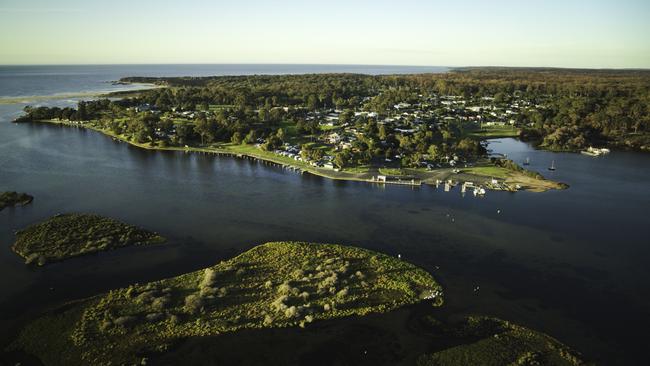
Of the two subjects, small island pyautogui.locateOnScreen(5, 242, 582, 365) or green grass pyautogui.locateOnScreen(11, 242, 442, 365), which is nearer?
small island pyautogui.locateOnScreen(5, 242, 582, 365)

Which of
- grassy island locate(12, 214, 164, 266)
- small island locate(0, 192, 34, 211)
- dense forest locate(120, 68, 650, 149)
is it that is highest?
dense forest locate(120, 68, 650, 149)

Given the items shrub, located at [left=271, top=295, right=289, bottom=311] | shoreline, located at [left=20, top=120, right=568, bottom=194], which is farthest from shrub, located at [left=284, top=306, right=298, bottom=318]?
shoreline, located at [left=20, top=120, right=568, bottom=194]

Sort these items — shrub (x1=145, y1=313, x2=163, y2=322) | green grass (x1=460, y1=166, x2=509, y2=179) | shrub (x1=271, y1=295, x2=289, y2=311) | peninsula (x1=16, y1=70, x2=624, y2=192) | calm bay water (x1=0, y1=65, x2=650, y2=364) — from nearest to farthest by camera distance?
shrub (x1=145, y1=313, x2=163, y2=322) < shrub (x1=271, y1=295, x2=289, y2=311) < calm bay water (x1=0, y1=65, x2=650, y2=364) < green grass (x1=460, y1=166, x2=509, y2=179) < peninsula (x1=16, y1=70, x2=624, y2=192)

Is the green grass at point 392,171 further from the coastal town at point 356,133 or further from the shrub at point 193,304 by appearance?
the shrub at point 193,304

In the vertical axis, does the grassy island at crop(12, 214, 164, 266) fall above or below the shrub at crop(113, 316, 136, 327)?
above

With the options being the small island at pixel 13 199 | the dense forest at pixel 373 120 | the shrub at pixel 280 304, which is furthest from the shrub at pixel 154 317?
the dense forest at pixel 373 120

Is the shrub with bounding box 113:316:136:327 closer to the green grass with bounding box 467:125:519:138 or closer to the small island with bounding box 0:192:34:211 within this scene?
the small island with bounding box 0:192:34:211

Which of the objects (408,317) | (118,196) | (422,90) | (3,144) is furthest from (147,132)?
(422,90)

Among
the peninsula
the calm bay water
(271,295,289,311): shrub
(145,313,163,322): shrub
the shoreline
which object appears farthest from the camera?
the peninsula
